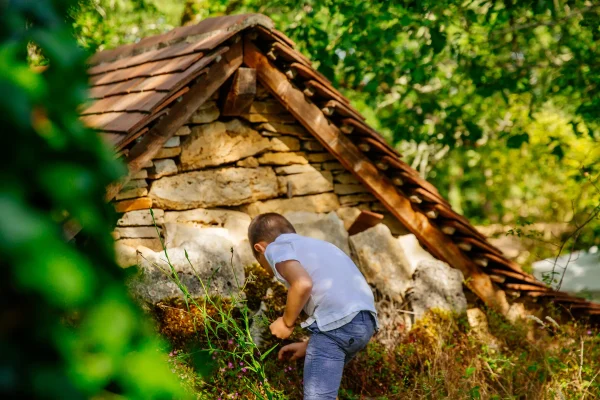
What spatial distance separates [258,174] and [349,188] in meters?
0.87

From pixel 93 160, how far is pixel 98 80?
5504 millimetres

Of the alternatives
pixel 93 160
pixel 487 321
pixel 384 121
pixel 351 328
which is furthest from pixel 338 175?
pixel 93 160

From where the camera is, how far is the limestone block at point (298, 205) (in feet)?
17.9

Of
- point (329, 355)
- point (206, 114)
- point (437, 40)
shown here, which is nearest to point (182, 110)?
point (206, 114)

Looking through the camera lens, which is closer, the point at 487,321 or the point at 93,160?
the point at 93,160

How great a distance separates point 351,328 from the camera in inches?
153

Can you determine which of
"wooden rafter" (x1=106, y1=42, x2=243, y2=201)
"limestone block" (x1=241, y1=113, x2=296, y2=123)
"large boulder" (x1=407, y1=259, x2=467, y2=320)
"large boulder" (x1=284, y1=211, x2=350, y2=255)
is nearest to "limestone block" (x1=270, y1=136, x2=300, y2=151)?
"limestone block" (x1=241, y1=113, x2=296, y2=123)

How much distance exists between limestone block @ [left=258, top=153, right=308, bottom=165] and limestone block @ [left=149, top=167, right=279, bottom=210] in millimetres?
69

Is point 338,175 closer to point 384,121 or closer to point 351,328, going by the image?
point 351,328

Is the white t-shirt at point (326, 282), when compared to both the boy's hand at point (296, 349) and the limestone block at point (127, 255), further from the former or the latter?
the limestone block at point (127, 255)

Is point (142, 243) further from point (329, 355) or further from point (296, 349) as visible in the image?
point (329, 355)

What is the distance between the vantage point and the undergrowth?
4418mm

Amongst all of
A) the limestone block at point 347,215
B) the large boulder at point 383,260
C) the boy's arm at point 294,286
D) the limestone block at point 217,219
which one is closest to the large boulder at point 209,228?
the limestone block at point 217,219

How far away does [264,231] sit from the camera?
4.20 m
